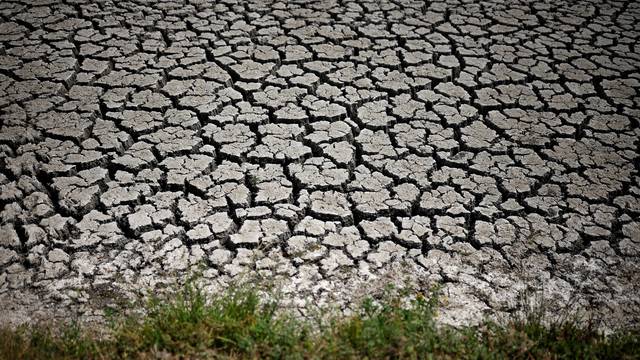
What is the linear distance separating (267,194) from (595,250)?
1.61 m

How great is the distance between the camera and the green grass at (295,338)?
2.41m

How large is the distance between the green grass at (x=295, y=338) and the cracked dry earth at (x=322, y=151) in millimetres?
185

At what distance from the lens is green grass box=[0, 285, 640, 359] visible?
7.91ft

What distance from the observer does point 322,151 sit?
3.62 m

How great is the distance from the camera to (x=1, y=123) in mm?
3734

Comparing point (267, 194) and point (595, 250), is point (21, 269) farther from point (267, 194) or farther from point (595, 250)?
point (595, 250)

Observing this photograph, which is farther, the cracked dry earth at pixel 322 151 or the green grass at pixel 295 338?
the cracked dry earth at pixel 322 151

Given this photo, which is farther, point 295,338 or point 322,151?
point 322,151

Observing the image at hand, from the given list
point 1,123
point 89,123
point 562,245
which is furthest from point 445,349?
point 1,123

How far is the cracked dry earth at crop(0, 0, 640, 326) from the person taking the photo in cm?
291

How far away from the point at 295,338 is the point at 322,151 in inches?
55.0

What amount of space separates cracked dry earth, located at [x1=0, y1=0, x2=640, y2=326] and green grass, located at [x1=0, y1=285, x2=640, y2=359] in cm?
18

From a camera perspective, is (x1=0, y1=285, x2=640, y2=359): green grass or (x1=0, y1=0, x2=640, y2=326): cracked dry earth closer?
(x1=0, y1=285, x2=640, y2=359): green grass

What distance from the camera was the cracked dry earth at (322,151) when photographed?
9.54ft
